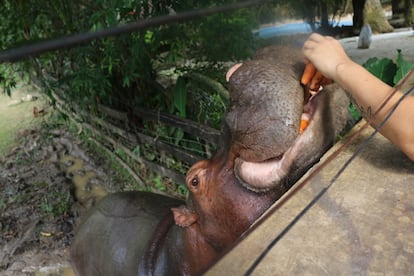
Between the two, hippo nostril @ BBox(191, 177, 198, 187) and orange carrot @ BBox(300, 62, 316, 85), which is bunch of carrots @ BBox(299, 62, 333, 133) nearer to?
orange carrot @ BBox(300, 62, 316, 85)

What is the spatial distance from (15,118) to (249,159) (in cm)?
743

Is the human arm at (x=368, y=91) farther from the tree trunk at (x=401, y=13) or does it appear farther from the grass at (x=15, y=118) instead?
the tree trunk at (x=401, y=13)

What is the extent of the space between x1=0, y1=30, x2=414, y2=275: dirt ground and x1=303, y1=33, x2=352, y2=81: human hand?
3328mm

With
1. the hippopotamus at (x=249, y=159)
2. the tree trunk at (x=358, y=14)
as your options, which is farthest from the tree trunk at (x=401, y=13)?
the hippopotamus at (x=249, y=159)

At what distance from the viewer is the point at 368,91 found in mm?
991

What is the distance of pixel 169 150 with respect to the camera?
13.9 feet

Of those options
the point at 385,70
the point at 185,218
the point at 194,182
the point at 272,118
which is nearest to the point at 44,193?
the point at 185,218

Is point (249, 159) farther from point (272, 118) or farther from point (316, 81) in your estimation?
point (316, 81)

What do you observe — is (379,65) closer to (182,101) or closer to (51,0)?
(182,101)

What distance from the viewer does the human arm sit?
946 mm

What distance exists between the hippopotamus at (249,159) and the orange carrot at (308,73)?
18 millimetres

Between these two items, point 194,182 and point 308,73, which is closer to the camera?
point 308,73

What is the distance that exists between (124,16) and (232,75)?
1795mm

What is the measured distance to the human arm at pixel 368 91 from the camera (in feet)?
3.10
